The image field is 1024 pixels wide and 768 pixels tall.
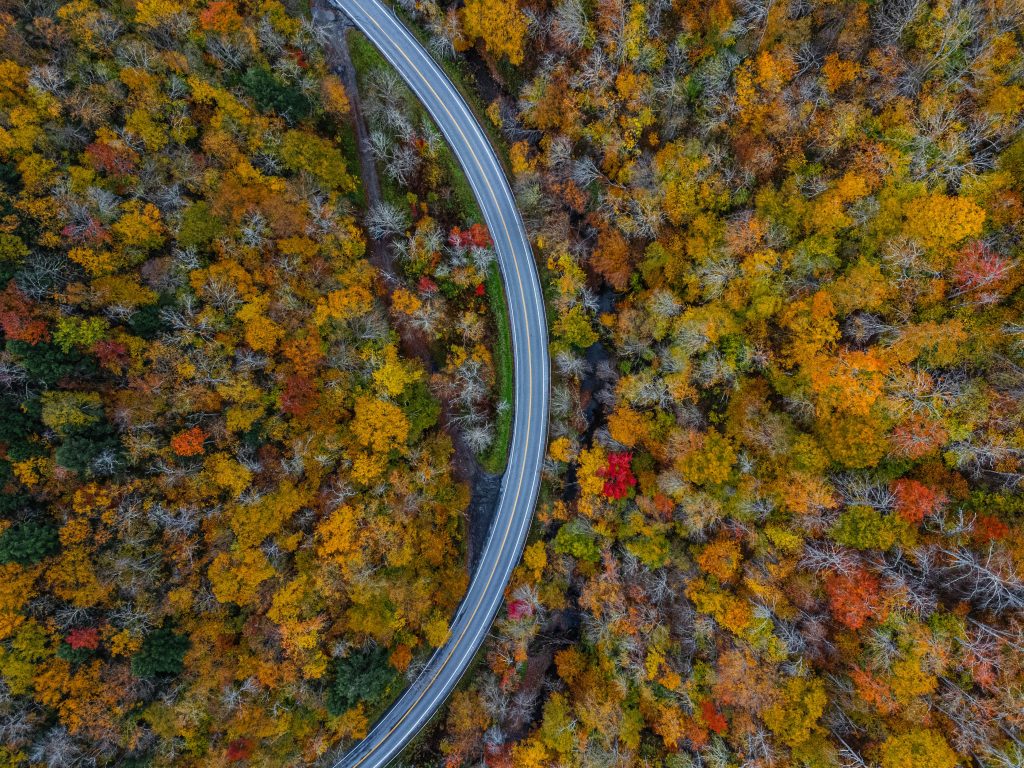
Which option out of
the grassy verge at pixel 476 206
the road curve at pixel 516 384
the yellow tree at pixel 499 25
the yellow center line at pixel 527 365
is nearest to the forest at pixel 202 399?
the grassy verge at pixel 476 206

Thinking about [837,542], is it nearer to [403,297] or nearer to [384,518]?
[384,518]

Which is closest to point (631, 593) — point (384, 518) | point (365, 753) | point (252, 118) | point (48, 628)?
point (384, 518)

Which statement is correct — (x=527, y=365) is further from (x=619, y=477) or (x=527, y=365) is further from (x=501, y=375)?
(x=619, y=477)

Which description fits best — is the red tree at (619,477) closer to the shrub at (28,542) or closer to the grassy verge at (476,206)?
the grassy verge at (476,206)

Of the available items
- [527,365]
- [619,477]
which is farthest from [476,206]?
[619,477]

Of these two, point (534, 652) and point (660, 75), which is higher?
point (660, 75)

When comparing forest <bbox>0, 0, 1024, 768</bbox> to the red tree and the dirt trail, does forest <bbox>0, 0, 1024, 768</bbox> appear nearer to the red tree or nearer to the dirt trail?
the red tree

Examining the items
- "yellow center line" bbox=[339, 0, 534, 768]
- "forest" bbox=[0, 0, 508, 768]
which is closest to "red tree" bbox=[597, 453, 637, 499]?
"yellow center line" bbox=[339, 0, 534, 768]
